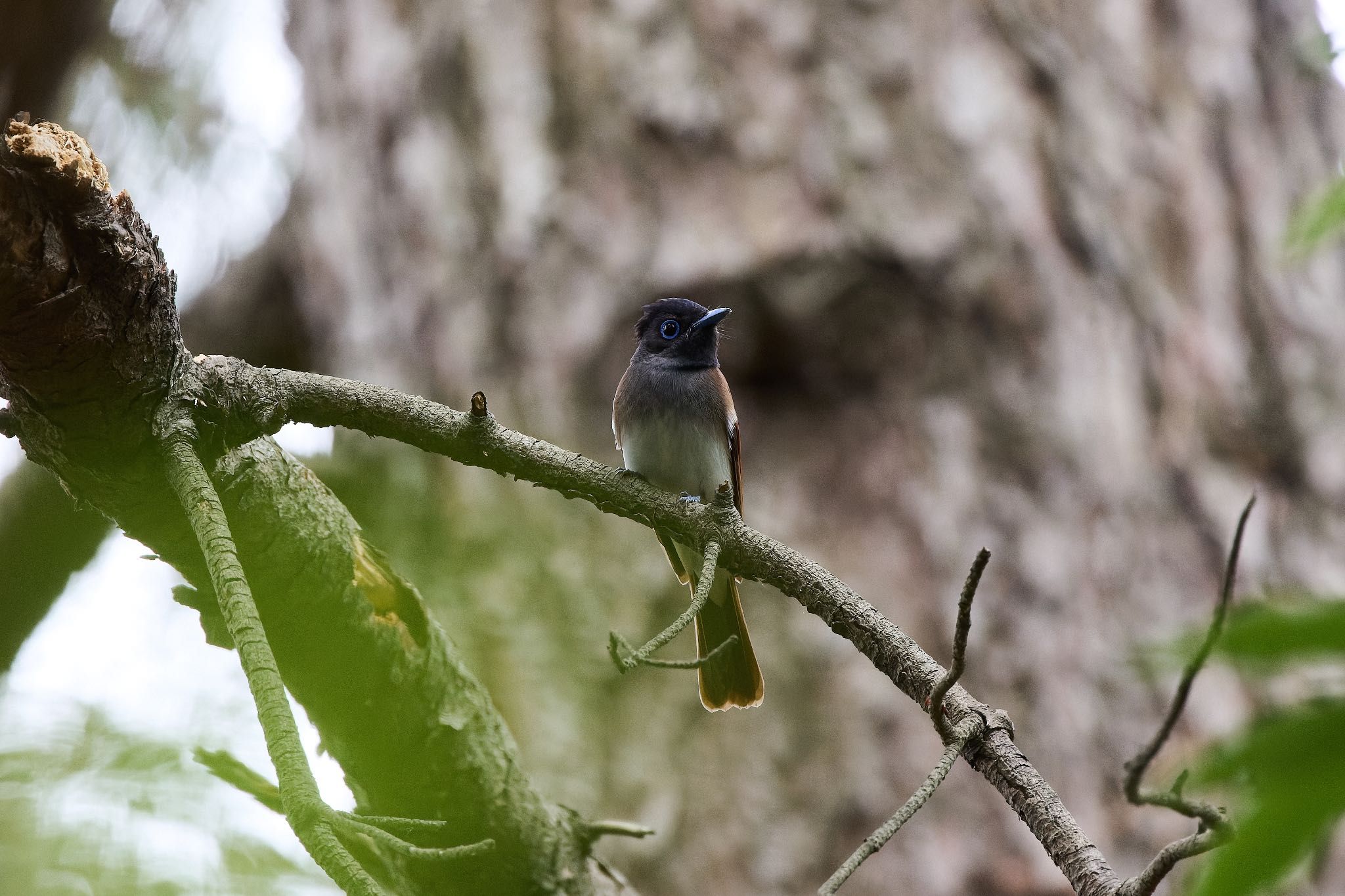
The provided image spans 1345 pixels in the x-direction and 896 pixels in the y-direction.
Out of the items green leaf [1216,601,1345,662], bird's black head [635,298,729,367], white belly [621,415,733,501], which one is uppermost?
bird's black head [635,298,729,367]

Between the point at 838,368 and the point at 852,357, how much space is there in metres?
0.08

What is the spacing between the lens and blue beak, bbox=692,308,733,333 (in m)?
4.21

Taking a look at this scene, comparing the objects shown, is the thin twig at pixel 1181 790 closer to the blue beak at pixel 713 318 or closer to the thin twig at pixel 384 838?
the thin twig at pixel 384 838

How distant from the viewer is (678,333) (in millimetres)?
4570

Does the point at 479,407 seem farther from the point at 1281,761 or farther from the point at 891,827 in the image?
the point at 1281,761

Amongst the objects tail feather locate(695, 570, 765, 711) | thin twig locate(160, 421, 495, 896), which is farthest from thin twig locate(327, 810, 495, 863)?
tail feather locate(695, 570, 765, 711)

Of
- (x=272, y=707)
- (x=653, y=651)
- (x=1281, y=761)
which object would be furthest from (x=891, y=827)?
(x=1281, y=761)

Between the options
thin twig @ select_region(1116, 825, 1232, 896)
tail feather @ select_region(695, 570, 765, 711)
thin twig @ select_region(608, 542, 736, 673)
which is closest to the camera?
thin twig @ select_region(1116, 825, 1232, 896)

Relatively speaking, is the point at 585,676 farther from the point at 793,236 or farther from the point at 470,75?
the point at 470,75

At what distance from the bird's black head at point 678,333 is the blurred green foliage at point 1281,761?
388 cm

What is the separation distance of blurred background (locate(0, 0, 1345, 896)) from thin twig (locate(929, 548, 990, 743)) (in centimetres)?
252

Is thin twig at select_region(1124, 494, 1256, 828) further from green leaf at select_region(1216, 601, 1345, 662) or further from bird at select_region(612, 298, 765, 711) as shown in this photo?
bird at select_region(612, 298, 765, 711)

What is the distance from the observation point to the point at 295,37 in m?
6.70

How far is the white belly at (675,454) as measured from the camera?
436cm
